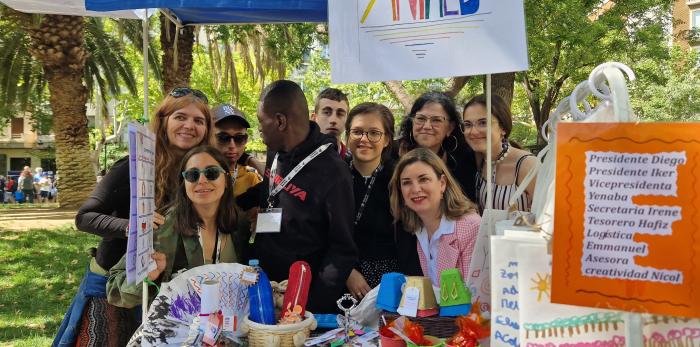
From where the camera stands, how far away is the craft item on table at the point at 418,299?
2.16 metres

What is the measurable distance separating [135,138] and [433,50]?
1.31 m

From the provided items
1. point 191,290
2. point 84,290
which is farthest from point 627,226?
point 84,290

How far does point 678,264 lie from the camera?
4.73ft

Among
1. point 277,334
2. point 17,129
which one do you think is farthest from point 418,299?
point 17,129

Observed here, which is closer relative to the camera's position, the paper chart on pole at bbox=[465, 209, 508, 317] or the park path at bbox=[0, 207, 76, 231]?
the paper chart on pole at bbox=[465, 209, 508, 317]

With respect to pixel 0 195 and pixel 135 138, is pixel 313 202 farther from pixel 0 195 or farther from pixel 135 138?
pixel 0 195

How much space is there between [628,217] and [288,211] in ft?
4.92

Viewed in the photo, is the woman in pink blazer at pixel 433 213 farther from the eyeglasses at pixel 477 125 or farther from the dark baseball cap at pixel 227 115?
the dark baseball cap at pixel 227 115

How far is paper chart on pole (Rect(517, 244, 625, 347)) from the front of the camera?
1566mm

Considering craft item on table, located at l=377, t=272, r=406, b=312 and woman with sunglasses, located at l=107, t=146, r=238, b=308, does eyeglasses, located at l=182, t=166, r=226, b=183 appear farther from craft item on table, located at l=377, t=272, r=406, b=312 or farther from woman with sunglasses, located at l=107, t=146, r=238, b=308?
craft item on table, located at l=377, t=272, r=406, b=312

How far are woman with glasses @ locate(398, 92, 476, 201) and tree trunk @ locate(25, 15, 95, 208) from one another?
9.88 meters

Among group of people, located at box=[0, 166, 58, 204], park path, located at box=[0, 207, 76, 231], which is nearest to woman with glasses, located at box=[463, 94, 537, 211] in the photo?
park path, located at box=[0, 207, 76, 231]

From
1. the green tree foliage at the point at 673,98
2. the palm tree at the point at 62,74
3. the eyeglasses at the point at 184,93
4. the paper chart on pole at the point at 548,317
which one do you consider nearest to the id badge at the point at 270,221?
the eyeglasses at the point at 184,93

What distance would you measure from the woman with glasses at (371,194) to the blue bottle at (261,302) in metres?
0.60
